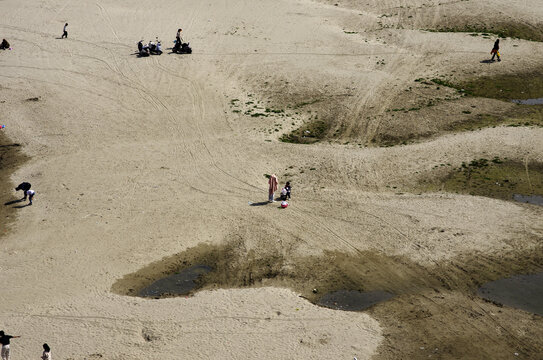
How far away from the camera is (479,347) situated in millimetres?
22641

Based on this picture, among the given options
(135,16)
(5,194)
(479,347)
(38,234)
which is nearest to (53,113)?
(5,194)

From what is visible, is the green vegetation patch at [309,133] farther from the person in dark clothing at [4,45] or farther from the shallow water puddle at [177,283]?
the person in dark clothing at [4,45]

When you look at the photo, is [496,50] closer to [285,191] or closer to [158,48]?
[285,191]

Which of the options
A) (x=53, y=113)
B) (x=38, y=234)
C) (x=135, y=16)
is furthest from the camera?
(x=135, y=16)

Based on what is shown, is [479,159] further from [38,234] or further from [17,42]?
[17,42]

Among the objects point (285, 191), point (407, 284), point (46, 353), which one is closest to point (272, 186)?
point (285, 191)

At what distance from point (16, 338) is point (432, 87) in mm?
34642

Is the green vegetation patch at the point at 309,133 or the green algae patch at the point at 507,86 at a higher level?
the green algae patch at the point at 507,86

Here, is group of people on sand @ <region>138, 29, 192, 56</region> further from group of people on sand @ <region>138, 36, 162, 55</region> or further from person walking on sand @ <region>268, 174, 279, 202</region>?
person walking on sand @ <region>268, 174, 279, 202</region>

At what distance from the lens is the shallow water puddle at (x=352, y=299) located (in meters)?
24.8

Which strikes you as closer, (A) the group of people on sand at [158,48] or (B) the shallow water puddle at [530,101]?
(B) the shallow water puddle at [530,101]

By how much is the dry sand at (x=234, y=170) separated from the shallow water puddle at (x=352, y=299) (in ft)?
2.42

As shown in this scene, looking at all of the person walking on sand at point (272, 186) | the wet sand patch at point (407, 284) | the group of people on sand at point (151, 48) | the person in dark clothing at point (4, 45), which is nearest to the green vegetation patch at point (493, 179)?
the wet sand patch at point (407, 284)

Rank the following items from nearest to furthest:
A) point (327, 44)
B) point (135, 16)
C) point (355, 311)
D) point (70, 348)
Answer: point (70, 348) < point (355, 311) < point (327, 44) < point (135, 16)
